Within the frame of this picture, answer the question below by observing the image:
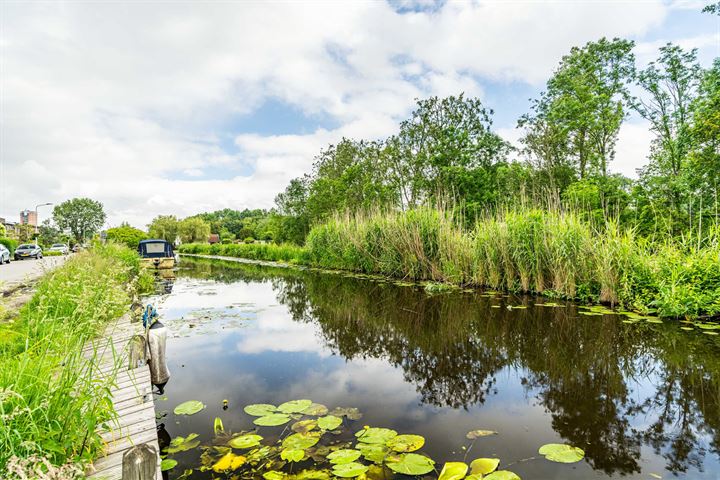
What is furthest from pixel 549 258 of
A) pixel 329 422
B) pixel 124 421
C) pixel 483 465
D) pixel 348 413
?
pixel 124 421

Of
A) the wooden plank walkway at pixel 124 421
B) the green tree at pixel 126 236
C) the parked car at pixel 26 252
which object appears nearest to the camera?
the wooden plank walkway at pixel 124 421

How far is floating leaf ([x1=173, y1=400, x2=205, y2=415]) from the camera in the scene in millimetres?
3775

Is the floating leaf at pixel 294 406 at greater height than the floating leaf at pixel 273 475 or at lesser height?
lesser

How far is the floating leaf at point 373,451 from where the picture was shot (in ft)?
9.19

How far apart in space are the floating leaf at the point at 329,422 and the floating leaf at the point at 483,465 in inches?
49.5

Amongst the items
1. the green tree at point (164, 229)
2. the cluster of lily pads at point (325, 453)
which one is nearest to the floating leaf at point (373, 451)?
the cluster of lily pads at point (325, 453)

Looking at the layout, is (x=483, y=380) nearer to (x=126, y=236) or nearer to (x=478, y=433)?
(x=478, y=433)

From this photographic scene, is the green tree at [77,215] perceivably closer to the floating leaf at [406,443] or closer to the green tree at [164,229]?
the green tree at [164,229]

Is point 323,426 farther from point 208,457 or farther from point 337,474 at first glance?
point 208,457

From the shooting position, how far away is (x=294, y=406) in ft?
12.5

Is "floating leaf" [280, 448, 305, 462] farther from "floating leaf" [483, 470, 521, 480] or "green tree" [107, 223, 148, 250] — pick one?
"green tree" [107, 223, 148, 250]

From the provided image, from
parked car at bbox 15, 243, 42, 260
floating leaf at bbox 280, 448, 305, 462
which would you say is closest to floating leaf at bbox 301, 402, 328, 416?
floating leaf at bbox 280, 448, 305, 462

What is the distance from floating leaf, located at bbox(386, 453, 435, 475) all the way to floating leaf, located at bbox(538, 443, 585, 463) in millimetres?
947

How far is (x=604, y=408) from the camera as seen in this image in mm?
3568
